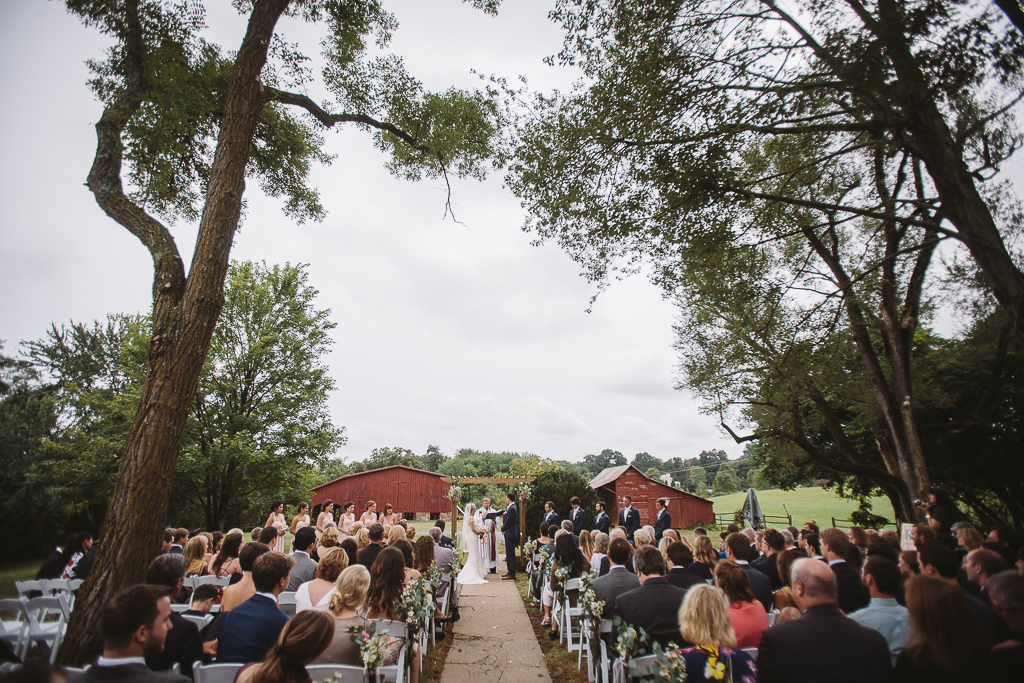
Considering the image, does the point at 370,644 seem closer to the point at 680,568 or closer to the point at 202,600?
the point at 202,600

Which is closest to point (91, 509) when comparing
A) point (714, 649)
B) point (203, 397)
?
point (203, 397)

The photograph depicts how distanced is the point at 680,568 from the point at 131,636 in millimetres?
4156

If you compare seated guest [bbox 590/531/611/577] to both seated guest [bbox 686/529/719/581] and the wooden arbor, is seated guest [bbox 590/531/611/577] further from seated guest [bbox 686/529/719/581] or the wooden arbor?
the wooden arbor

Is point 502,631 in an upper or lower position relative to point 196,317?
lower

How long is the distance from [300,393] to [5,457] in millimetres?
10275

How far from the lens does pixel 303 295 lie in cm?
1956

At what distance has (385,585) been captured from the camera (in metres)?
4.02

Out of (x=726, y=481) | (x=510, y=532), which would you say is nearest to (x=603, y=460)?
(x=726, y=481)

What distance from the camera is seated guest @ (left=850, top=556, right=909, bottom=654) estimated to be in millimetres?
2881

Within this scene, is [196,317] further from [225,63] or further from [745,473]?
[745,473]

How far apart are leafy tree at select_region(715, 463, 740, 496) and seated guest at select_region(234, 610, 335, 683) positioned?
104m

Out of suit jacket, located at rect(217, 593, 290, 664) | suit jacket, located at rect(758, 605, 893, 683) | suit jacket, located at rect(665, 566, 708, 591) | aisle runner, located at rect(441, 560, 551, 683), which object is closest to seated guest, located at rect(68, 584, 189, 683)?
suit jacket, located at rect(217, 593, 290, 664)

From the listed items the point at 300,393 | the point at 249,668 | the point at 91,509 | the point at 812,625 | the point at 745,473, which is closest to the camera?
the point at 249,668

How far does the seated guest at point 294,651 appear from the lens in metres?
2.06
